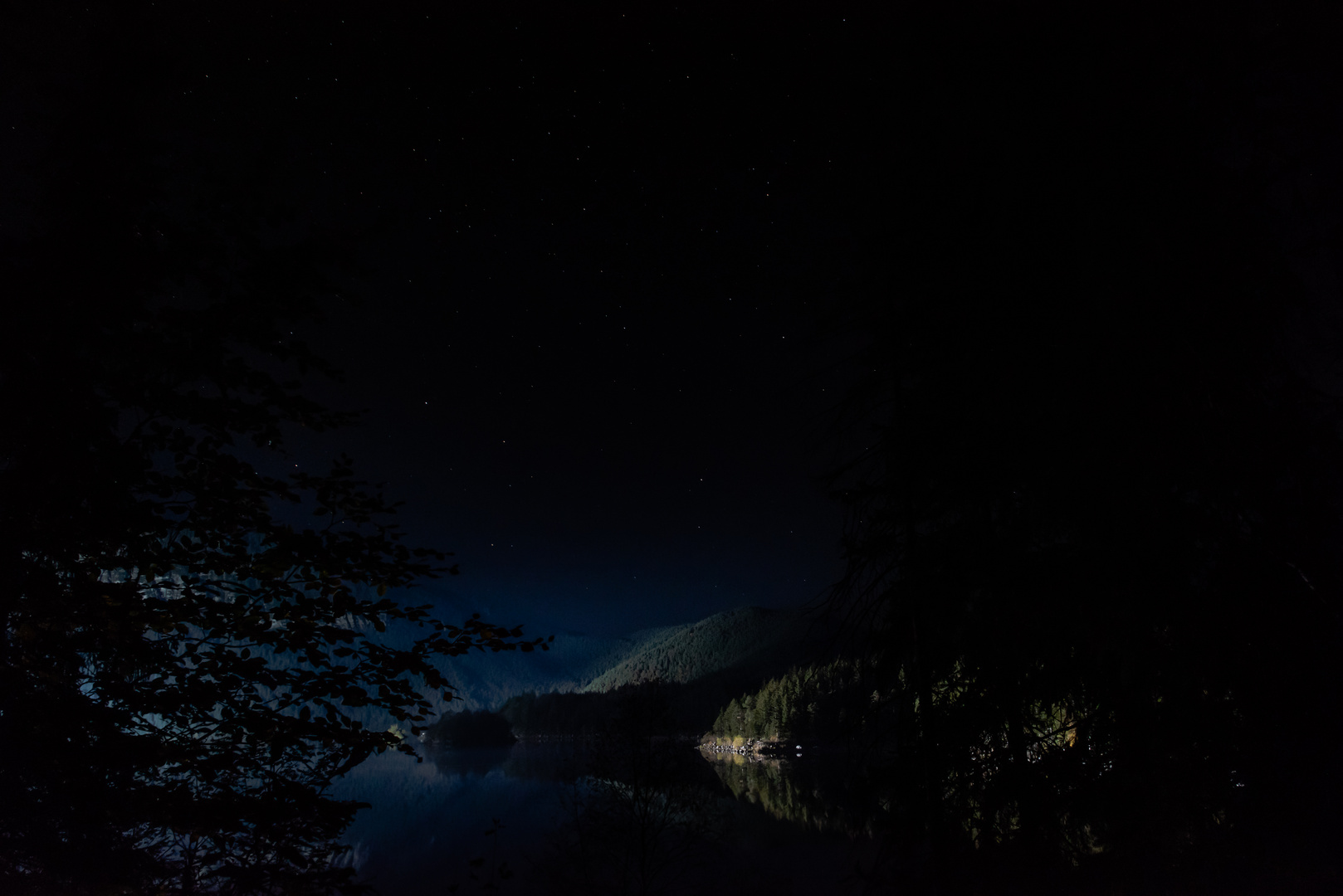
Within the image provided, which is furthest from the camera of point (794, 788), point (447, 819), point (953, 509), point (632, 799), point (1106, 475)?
point (794, 788)

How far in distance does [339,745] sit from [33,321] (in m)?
3.84

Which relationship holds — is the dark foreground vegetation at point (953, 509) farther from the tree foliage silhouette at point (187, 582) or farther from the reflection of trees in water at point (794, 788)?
the reflection of trees in water at point (794, 788)

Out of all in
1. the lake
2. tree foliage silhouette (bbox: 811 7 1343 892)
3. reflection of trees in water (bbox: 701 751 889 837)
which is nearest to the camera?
tree foliage silhouette (bbox: 811 7 1343 892)

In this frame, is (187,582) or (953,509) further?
(953,509)

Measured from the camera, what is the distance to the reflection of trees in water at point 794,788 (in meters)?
55.7

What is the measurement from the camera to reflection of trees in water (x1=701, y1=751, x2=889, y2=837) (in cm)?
5569

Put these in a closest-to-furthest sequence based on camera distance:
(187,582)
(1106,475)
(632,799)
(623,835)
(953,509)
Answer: (187,582), (1106,475), (953,509), (632,799), (623,835)

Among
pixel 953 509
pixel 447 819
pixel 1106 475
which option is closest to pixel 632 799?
pixel 953 509

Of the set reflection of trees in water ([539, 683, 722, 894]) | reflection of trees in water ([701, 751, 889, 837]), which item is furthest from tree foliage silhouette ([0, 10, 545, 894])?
reflection of trees in water ([701, 751, 889, 837])

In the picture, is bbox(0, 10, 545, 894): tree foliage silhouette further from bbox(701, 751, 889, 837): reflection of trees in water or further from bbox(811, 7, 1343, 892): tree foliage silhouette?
bbox(701, 751, 889, 837): reflection of trees in water

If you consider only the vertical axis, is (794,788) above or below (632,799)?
below

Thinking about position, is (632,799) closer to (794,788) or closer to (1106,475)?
(1106,475)

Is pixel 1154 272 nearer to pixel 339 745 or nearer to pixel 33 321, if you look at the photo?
pixel 339 745

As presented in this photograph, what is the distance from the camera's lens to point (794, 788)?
75875 mm
